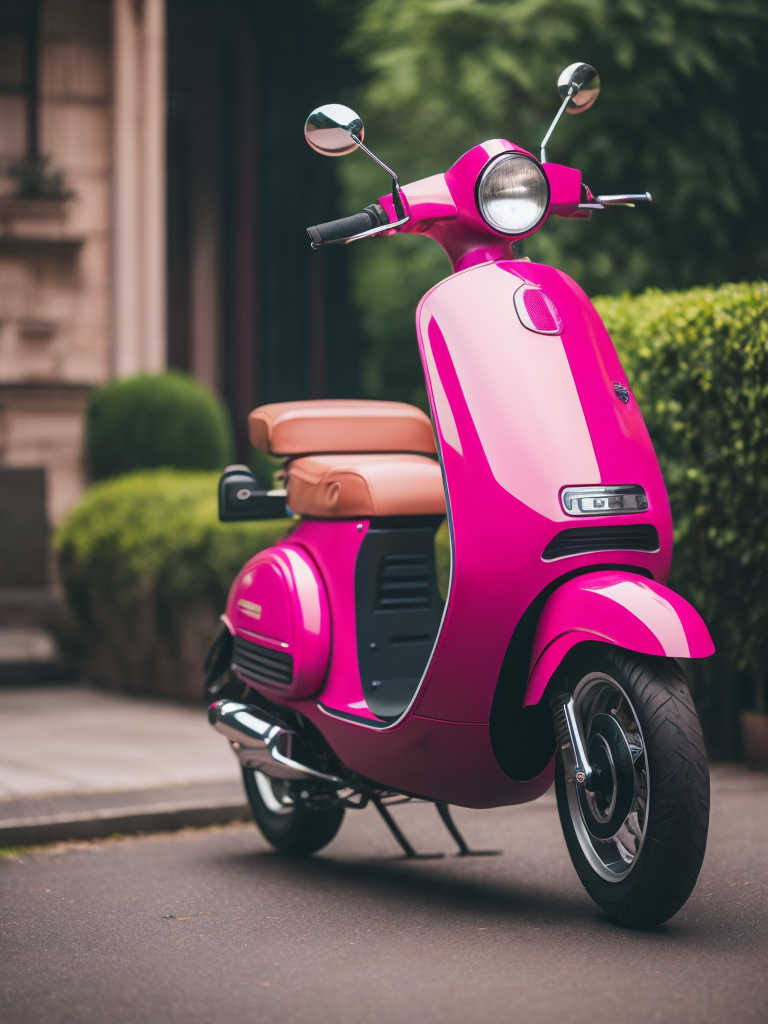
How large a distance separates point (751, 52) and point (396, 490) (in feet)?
24.5

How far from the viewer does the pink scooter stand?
3906 millimetres

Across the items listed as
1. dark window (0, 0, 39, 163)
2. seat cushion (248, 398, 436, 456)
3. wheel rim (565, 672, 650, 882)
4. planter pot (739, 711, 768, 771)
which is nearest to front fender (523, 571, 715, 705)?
wheel rim (565, 672, 650, 882)

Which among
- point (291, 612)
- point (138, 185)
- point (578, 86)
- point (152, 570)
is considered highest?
point (138, 185)

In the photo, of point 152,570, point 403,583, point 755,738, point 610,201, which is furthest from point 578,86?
point 152,570

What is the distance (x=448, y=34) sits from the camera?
11.7 meters

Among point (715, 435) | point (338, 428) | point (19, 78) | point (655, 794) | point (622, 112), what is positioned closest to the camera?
point (655, 794)

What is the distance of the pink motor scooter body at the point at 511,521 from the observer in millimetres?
4074

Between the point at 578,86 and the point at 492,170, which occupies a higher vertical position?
the point at 578,86

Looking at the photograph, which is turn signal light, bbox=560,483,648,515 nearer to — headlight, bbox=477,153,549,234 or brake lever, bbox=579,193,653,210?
headlight, bbox=477,153,549,234

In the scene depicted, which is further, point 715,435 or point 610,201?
point 715,435

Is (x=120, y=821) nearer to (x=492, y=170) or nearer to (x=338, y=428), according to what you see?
(x=338, y=428)

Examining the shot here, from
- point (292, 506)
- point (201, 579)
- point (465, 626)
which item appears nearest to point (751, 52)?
point (201, 579)

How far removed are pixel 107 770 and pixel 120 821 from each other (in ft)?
3.47

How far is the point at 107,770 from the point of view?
678cm
